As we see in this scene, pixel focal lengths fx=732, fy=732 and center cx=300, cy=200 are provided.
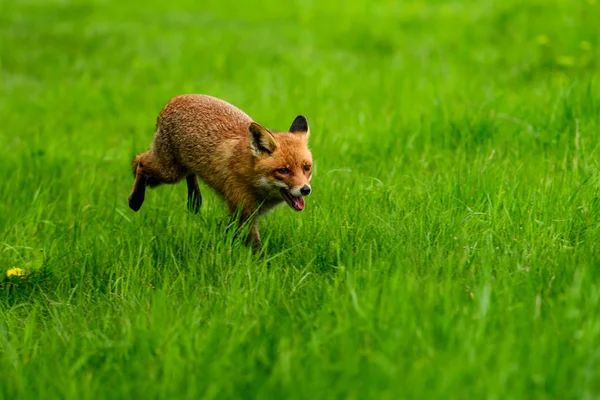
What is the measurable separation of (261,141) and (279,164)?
209 millimetres

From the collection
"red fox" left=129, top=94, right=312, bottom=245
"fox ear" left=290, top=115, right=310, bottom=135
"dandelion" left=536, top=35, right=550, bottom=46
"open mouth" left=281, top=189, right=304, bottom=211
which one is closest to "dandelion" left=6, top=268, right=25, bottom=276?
"red fox" left=129, top=94, right=312, bottom=245

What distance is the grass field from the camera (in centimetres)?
315

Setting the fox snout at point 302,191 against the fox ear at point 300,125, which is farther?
the fox ear at point 300,125

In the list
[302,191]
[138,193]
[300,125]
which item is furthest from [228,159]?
[138,193]

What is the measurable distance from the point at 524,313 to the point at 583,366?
43cm

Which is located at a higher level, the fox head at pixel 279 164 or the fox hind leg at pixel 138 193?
the fox head at pixel 279 164

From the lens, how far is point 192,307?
397 centimetres

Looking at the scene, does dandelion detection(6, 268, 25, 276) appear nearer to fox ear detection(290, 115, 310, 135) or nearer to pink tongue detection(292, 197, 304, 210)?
pink tongue detection(292, 197, 304, 210)

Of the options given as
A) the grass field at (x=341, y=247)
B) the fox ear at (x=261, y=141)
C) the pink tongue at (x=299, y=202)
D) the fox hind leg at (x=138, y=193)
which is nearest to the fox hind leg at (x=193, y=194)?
the grass field at (x=341, y=247)

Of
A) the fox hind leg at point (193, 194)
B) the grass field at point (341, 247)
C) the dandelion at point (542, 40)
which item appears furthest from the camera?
the dandelion at point (542, 40)

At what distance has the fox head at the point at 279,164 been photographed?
502 cm

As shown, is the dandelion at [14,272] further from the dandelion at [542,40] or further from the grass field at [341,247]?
the dandelion at [542,40]

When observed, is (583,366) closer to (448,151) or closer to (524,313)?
(524,313)

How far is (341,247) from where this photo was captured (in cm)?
462
